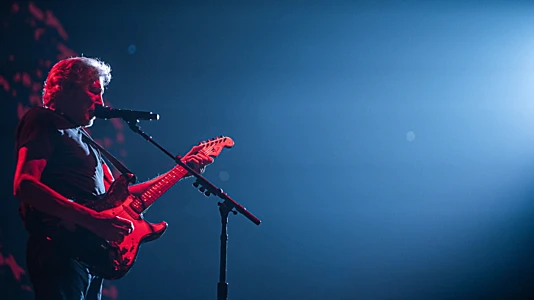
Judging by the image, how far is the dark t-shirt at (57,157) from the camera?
169cm

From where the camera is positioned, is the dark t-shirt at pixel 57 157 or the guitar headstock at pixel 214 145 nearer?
the dark t-shirt at pixel 57 157

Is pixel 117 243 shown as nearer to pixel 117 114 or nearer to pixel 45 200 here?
pixel 45 200

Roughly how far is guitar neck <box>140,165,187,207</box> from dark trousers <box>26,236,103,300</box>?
1.51 ft

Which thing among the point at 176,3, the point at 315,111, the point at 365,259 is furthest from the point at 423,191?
the point at 176,3

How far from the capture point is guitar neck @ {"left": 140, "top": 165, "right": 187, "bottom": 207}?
2105 millimetres

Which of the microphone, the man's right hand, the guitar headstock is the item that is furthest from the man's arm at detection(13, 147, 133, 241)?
the guitar headstock

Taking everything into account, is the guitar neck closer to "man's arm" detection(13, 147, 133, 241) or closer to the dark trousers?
"man's arm" detection(13, 147, 133, 241)

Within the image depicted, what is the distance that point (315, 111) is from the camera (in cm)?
332

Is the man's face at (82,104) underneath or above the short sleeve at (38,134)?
above

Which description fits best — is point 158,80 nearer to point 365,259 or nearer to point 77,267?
point 77,267

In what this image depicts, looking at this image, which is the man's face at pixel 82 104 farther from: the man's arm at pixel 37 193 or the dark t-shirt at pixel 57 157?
the man's arm at pixel 37 193

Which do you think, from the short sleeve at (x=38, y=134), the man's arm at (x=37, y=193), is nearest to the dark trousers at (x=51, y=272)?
the man's arm at (x=37, y=193)

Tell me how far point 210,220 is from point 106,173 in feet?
3.43

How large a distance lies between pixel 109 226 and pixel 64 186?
0.24 meters
